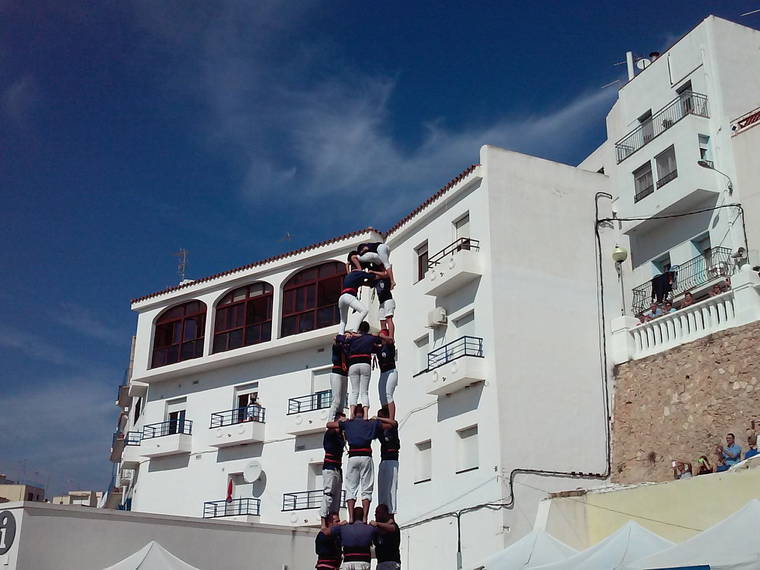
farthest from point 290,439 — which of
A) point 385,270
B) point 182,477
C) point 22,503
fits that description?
point 385,270

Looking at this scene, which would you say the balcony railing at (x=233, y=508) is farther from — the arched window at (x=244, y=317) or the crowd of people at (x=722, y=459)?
the crowd of people at (x=722, y=459)

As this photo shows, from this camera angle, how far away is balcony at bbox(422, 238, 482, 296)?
2525cm

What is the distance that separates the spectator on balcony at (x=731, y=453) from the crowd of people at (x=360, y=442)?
7.85m

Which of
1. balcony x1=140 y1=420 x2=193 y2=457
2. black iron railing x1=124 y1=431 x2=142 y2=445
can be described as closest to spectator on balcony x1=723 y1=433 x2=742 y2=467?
balcony x1=140 y1=420 x2=193 y2=457

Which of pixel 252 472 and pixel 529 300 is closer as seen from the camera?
pixel 529 300

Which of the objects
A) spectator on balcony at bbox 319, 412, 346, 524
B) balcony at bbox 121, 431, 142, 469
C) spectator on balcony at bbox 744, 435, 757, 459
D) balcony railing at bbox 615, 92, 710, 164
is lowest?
spectator on balcony at bbox 319, 412, 346, 524

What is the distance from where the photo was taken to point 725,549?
13547 mm

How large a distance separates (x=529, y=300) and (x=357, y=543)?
38.7 ft

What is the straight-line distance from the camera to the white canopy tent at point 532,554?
17.7m

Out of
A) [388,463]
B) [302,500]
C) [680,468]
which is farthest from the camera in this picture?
[302,500]

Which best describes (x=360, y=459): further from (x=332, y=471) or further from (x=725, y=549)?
(x=725, y=549)

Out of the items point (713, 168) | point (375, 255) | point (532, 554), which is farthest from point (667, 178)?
point (532, 554)

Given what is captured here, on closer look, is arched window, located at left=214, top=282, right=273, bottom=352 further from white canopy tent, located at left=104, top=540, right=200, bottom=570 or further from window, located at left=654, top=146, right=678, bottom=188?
window, located at left=654, top=146, right=678, bottom=188

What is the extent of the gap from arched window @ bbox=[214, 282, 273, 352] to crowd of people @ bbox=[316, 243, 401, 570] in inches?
630
